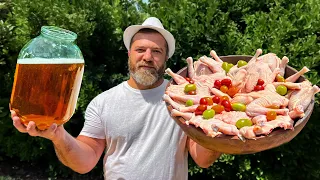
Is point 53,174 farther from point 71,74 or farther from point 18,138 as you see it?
point 71,74

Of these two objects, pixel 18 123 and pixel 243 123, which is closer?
pixel 243 123

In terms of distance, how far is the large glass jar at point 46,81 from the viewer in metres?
1.97

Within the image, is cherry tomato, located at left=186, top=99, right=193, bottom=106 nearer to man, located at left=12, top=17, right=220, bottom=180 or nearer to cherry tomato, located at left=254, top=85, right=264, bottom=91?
cherry tomato, located at left=254, top=85, right=264, bottom=91

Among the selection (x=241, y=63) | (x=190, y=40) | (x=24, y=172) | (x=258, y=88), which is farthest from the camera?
(x=24, y=172)

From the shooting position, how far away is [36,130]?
206 centimetres

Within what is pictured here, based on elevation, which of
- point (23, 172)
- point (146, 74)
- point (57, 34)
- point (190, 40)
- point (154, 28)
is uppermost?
point (57, 34)

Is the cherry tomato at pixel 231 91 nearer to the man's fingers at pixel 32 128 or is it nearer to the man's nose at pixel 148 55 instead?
the man's nose at pixel 148 55

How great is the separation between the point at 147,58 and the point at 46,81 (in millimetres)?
839

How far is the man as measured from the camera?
2650 mm

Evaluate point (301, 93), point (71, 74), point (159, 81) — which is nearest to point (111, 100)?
point (159, 81)

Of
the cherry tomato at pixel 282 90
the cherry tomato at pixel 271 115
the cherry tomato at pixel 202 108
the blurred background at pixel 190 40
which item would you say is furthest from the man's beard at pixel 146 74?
the blurred background at pixel 190 40

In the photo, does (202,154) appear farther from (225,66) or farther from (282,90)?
(282,90)

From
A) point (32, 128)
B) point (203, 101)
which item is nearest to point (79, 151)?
point (32, 128)

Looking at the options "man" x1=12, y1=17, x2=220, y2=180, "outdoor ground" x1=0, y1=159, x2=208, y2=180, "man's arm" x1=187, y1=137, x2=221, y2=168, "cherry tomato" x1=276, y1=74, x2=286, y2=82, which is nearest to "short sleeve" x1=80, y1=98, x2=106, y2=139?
"man" x1=12, y1=17, x2=220, y2=180
